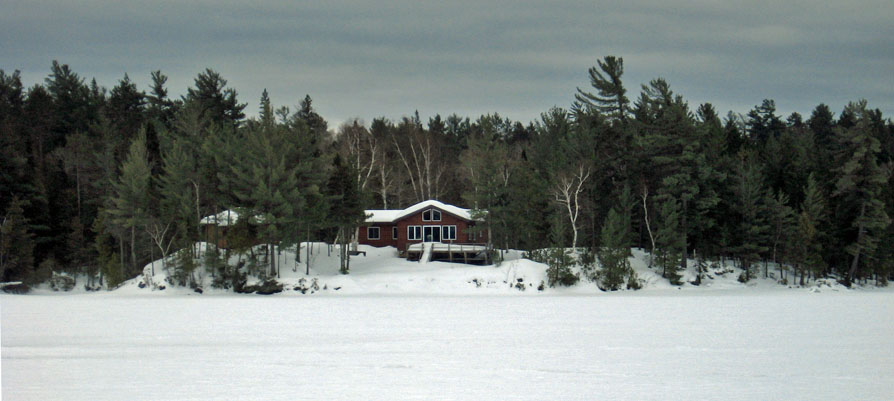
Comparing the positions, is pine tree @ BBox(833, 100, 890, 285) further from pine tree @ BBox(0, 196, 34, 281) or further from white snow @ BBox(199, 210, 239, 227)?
pine tree @ BBox(0, 196, 34, 281)

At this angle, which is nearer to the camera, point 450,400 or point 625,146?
point 450,400

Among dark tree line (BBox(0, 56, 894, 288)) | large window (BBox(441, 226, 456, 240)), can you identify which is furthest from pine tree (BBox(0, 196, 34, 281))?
large window (BBox(441, 226, 456, 240))

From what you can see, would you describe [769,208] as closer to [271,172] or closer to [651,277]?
[651,277]

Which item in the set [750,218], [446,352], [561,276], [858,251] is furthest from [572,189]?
[446,352]

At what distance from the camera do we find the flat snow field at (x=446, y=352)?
1420 centimetres

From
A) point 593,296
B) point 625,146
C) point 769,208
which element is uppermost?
point 625,146

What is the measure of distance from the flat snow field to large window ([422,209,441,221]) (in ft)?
78.4

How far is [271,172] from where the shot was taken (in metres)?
42.2

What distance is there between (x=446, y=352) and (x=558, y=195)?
2997cm

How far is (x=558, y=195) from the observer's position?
47625 mm

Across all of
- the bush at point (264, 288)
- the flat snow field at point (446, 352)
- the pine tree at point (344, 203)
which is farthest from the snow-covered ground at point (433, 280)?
the flat snow field at point (446, 352)

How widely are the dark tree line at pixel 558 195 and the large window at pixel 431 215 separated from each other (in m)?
5.35

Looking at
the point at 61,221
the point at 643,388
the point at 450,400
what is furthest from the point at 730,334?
the point at 61,221

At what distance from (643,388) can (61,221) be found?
49159 mm
